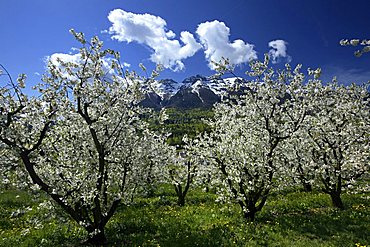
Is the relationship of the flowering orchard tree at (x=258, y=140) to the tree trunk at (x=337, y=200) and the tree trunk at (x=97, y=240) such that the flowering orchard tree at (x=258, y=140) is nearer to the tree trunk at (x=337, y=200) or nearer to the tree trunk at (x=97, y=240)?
the tree trunk at (x=337, y=200)

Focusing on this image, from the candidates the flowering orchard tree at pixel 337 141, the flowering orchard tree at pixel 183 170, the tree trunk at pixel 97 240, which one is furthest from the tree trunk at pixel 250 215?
the tree trunk at pixel 97 240

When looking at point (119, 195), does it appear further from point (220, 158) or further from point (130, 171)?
point (220, 158)

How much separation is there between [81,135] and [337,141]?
15.3 m

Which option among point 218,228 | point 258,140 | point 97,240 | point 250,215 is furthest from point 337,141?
point 97,240

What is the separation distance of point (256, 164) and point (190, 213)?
18.7ft

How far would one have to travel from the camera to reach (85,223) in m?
12.9

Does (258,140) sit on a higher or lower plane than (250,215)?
higher

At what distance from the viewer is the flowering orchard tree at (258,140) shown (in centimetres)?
1662

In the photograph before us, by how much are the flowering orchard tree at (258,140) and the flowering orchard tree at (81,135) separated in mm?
5216

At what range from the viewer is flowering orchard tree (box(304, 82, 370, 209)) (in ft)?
60.1

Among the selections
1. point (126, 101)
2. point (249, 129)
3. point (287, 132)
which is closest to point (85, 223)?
point (126, 101)

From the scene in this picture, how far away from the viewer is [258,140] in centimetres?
1745

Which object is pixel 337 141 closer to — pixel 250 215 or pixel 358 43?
pixel 250 215

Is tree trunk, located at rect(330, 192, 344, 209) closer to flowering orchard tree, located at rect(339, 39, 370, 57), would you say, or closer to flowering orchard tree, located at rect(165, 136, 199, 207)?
flowering orchard tree, located at rect(165, 136, 199, 207)
